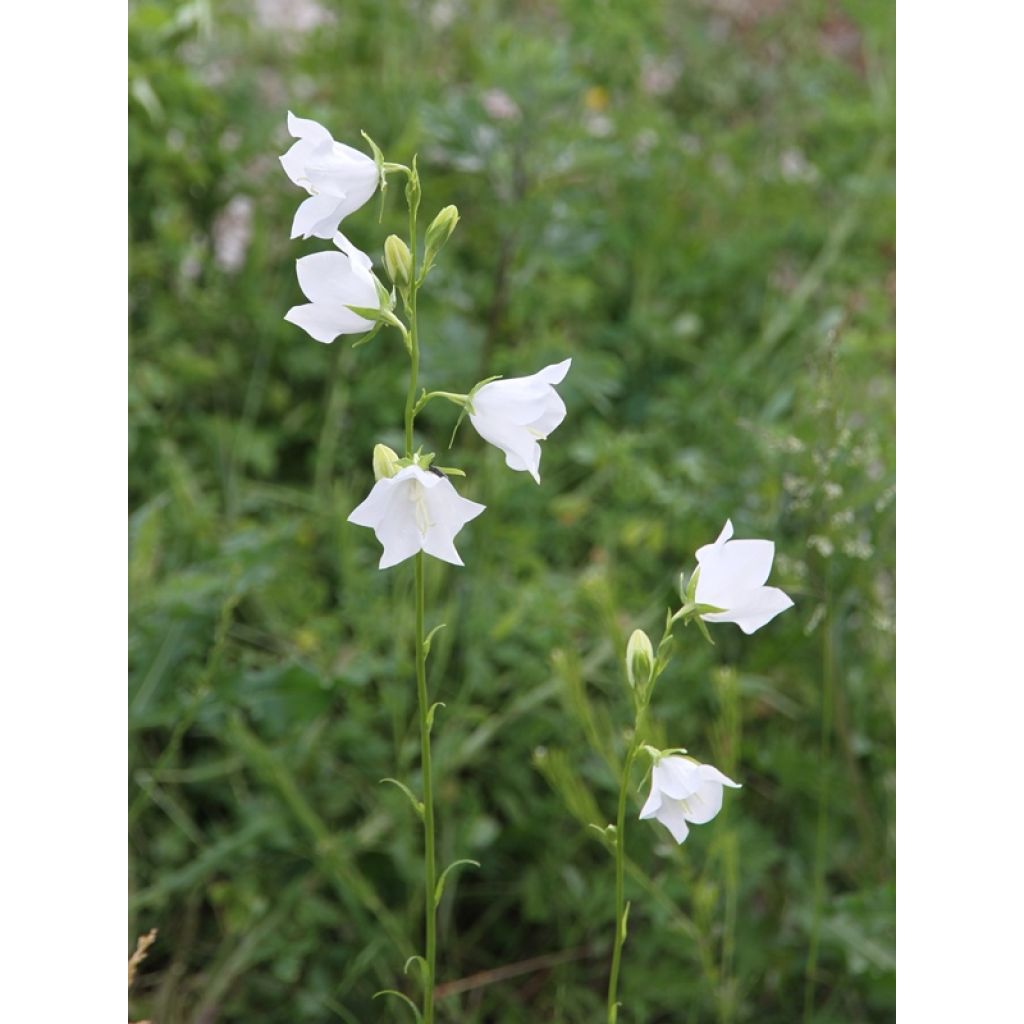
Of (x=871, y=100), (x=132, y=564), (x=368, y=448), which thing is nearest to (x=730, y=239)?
(x=871, y=100)

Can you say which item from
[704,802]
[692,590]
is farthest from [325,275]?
[704,802]

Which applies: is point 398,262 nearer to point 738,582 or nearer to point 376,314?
point 376,314

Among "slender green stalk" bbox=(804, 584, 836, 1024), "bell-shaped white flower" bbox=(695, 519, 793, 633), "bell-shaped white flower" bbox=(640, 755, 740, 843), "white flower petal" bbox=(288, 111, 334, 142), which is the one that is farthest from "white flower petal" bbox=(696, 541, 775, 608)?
"slender green stalk" bbox=(804, 584, 836, 1024)

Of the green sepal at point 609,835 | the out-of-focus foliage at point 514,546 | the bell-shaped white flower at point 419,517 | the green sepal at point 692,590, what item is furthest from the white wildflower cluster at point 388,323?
the out-of-focus foliage at point 514,546

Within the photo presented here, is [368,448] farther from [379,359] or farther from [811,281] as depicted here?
[811,281]

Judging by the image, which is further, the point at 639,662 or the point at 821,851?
the point at 821,851

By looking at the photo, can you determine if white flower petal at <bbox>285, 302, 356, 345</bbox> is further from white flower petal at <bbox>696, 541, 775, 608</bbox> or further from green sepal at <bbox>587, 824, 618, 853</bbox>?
green sepal at <bbox>587, 824, 618, 853</bbox>

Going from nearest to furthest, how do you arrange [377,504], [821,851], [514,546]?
[377,504] < [821,851] < [514,546]
